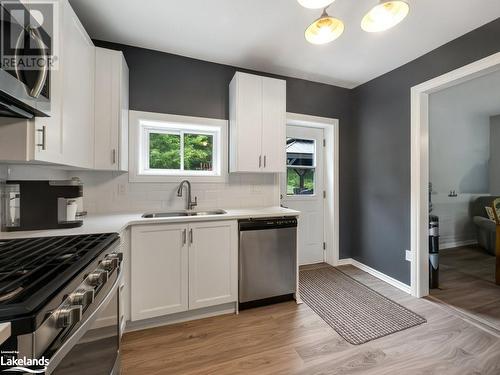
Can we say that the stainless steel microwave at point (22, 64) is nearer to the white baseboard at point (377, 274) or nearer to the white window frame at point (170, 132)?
the white window frame at point (170, 132)

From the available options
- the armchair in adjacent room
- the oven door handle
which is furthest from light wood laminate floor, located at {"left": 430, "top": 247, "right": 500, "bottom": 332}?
the oven door handle

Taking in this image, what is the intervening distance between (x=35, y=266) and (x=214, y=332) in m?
1.48

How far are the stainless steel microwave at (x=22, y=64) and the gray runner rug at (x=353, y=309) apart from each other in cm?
254

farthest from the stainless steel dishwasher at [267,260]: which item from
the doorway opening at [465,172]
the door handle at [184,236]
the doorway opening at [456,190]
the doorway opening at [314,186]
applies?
the doorway opening at [465,172]

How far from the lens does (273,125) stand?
2570mm

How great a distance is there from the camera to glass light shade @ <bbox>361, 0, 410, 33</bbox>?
1.34 m

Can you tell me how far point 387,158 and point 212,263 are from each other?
8.30 feet

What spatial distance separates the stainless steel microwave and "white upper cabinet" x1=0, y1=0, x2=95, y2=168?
10cm

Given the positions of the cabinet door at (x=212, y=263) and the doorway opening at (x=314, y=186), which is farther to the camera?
the doorway opening at (x=314, y=186)

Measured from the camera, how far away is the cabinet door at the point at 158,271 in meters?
1.83

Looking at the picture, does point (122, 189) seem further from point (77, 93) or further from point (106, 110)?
point (77, 93)

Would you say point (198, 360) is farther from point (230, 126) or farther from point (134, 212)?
point (230, 126)

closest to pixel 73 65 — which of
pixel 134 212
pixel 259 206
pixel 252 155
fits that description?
pixel 134 212

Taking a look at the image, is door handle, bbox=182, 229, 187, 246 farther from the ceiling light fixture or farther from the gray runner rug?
the ceiling light fixture
